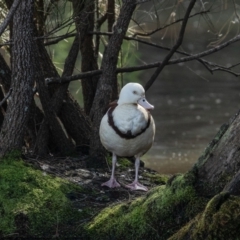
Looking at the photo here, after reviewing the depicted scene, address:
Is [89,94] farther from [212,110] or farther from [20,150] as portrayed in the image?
[212,110]

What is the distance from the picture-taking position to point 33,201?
555cm

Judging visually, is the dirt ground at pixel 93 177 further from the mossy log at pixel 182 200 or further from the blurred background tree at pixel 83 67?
the mossy log at pixel 182 200

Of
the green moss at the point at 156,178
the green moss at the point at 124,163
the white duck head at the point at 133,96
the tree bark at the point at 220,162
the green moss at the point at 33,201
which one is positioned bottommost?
the green moss at the point at 33,201

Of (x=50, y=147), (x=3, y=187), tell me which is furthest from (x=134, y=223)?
(x=50, y=147)

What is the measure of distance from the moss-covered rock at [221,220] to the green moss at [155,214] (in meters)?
0.55

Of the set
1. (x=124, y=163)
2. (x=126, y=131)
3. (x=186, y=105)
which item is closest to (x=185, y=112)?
(x=186, y=105)

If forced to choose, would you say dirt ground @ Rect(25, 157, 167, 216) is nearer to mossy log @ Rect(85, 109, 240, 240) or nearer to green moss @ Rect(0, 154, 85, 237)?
green moss @ Rect(0, 154, 85, 237)

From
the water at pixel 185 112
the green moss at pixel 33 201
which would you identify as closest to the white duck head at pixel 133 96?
the green moss at pixel 33 201

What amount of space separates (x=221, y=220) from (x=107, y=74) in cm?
278

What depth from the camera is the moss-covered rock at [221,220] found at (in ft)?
13.7

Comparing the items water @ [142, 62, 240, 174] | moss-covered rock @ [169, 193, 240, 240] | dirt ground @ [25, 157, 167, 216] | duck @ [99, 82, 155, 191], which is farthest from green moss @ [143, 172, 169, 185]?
water @ [142, 62, 240, 174]

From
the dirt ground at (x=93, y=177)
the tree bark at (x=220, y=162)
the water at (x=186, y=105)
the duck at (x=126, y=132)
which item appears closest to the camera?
the tree bark at (x=220, y=162)

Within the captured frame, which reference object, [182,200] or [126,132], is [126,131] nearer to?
[126,132]

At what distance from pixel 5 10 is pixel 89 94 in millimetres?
1225
